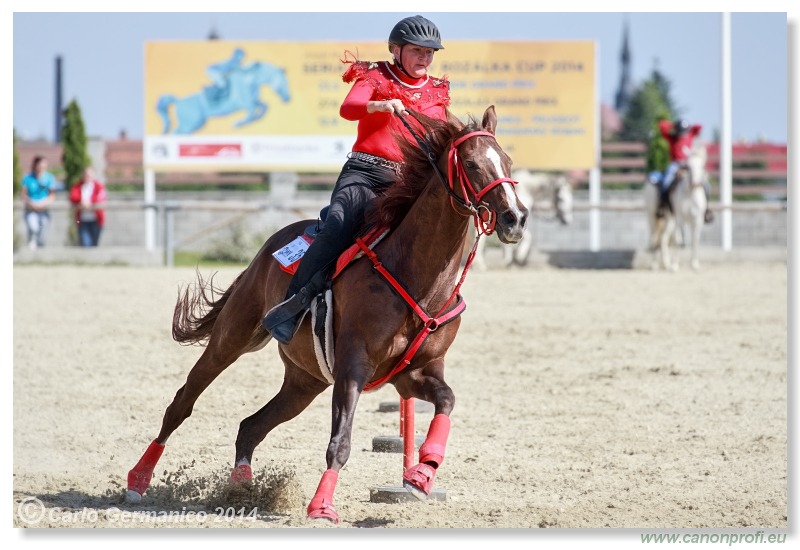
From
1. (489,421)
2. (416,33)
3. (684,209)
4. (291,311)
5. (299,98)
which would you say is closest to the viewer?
Result: (416,33)

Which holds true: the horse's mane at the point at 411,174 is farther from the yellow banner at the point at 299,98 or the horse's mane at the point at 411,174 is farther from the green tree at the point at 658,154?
the green tree at the point at 658,154

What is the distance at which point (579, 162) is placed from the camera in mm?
25406

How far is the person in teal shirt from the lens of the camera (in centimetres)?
1919

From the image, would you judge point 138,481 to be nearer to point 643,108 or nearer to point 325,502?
point 325,502

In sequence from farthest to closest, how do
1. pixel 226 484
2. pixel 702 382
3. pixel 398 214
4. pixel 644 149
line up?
pixel 644 149, pixel 702 382, pixel 226 484, pixel 398 214

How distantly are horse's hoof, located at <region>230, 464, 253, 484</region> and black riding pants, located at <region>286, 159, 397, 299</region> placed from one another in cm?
109

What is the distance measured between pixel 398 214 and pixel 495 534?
65.7 inches

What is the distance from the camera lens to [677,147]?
20.5 metres

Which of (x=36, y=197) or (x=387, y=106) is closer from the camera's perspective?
(x=387, y=106)

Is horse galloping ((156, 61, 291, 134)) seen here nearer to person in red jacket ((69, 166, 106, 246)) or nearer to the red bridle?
person in red jacket ((69, 166, 106, 246))

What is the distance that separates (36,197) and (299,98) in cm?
753

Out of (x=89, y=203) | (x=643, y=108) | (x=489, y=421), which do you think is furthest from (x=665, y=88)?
(x=489, y=421)

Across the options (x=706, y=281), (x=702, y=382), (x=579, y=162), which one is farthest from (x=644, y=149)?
(x=702, y=382)

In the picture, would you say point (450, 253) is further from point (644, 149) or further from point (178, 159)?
point (644, 149)
